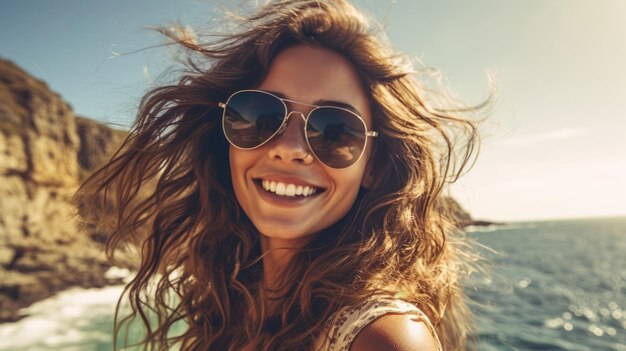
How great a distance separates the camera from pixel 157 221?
2.62 m

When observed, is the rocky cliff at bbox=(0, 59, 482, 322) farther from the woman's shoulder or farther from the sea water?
the sea water

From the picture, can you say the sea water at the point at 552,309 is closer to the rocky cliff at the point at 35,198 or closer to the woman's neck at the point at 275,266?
the woman's neck at the point at 275,266

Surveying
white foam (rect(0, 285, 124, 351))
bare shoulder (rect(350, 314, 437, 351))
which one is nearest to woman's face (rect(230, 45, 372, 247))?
bare shoulder (rect(350, 314, 437, 351))

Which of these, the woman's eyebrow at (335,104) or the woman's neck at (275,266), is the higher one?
the woman's eyebrow at (335,104)

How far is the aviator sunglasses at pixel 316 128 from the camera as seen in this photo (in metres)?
1.74

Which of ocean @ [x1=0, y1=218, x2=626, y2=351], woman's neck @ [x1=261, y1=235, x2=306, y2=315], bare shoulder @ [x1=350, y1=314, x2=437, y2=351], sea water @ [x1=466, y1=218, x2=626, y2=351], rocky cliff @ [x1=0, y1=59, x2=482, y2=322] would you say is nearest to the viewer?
bare shoulder @ [x1=350, y1=314, x2=437, y2=351]

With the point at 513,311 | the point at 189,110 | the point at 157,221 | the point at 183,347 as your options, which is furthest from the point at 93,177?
the point at 513,311

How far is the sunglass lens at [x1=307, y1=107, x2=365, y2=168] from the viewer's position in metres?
1.74

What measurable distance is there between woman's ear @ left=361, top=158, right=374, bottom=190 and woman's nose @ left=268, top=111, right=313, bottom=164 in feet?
1.06

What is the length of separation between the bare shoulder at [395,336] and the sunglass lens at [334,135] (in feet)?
2.66

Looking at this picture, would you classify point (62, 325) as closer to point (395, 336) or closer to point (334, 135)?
point (334, 135)

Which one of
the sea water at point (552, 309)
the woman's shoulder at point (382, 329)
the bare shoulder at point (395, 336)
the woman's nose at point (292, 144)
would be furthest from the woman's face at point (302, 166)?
the sea water at point (552, 309)

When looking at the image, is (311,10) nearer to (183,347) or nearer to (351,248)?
(351,248)

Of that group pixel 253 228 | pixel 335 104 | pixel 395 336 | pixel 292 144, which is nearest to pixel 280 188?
pixel 292 144
